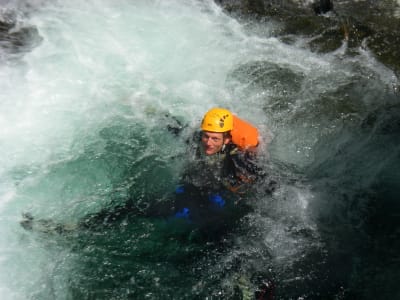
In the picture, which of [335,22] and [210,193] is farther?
[335,22]

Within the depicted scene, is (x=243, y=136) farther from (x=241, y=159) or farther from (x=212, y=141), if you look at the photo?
(x=212, y=141)

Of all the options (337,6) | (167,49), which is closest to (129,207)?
(167,49)

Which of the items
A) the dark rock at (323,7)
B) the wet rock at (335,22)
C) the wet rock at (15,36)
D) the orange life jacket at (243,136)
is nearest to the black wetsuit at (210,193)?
the orange life jacket at (243,136)

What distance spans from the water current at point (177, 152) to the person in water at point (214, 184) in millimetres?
221

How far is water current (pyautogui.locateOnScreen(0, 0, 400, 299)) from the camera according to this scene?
5.85m

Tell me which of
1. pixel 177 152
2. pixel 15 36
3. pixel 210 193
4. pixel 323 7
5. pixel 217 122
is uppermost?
pixel 323 7

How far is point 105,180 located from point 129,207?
792mm

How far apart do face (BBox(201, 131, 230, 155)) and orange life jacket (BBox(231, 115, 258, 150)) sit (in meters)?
0.15

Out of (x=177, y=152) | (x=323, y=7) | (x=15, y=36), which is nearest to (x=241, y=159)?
(x=177, y=152)

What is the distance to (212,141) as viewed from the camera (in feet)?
20.3

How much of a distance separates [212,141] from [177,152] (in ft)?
4.95

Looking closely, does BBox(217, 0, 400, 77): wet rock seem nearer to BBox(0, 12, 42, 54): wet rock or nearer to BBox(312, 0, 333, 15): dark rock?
BBox(312, 0, 333, 15): dark rock

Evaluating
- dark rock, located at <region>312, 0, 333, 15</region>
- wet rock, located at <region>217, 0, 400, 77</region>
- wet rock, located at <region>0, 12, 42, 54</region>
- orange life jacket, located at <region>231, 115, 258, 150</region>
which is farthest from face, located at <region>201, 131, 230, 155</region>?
dark rock, located at <region>312, 0, 333, 15</region>

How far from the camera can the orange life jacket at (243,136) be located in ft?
21.0
